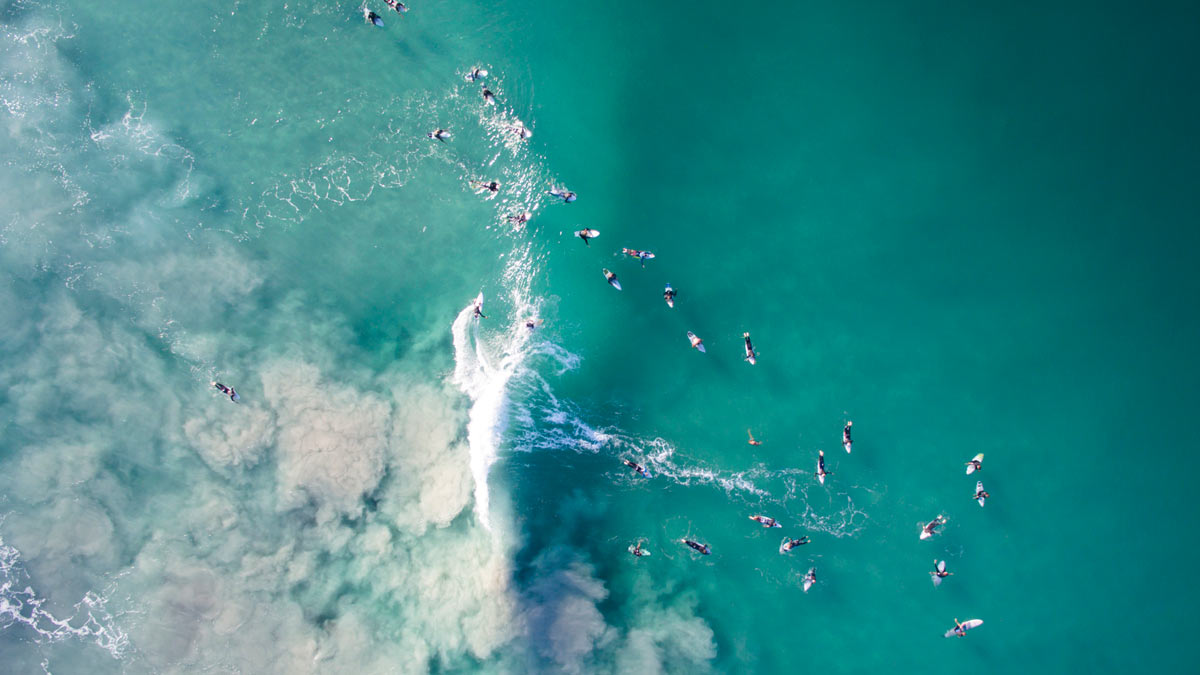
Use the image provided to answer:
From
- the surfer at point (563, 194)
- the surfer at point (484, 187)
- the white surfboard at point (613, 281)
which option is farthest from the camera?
the surfer at point (484, 187)

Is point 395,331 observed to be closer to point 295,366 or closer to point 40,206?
point 295,366

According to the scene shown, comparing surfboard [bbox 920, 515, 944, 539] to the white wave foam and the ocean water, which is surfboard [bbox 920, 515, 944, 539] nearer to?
the ocean water

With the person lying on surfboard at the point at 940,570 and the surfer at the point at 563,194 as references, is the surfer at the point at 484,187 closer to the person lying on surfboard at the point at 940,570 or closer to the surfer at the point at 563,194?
the surfer at the point at 563,194

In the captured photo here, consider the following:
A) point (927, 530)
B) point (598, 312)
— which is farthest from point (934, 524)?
point (598, 312)

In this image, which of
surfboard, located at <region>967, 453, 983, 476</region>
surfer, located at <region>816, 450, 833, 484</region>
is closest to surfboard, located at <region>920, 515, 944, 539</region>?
surfboard, located at <region>967, 453, 983, 476</region>

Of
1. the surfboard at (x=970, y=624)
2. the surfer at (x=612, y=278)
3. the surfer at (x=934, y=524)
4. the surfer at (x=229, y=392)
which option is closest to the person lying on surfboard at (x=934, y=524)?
the surfer at (x=934, y=524)
